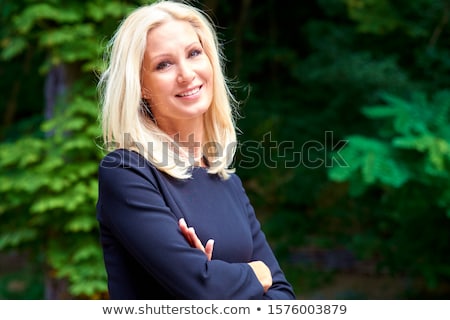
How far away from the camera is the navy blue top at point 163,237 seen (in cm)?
128

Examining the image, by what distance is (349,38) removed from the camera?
6.44m

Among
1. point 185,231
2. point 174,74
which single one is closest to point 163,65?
point 174,74

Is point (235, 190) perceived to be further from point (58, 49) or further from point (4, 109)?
point (4, 109)

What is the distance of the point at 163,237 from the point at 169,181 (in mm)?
161

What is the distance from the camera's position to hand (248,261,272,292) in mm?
1463

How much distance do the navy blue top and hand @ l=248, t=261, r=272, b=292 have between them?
26 millimetres

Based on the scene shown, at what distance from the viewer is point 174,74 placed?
1.42 metres

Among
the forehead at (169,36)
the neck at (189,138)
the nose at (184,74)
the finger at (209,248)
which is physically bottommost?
the finger at (209,248)

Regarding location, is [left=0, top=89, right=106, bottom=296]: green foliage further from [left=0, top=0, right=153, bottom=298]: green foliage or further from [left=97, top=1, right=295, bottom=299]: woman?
[left=97, top=1, right=295, bottom=299]: woman

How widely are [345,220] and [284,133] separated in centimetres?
126

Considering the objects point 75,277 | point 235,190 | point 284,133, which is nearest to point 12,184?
point 75,277

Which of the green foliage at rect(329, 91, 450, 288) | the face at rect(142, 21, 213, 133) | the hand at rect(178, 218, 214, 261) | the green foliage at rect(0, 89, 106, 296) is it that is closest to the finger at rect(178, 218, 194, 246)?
the hand at rect(178, 218, 214, 261)

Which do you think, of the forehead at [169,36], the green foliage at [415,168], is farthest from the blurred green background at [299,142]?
the forehead at [169,36]
